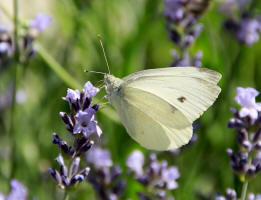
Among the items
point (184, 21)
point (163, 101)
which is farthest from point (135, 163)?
point (184, 21)

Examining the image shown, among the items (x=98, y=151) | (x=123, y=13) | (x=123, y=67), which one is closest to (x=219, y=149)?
(x=123, y=67)

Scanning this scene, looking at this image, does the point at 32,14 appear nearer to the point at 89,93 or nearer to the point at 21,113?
the point at 21,113

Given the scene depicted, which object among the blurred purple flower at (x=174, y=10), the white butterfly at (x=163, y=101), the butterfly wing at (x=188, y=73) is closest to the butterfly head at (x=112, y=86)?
the white butterfly at (x=163, y=101)

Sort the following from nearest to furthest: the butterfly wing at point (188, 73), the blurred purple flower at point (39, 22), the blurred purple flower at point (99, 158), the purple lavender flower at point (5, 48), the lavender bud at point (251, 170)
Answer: the lavender bud at point (251, 170), the butterfly wing at point (188, 73), the blurred purple flower at point (99, 158), the purple lavender flower at point (5, 48), the blurred purple flower at point (39, 22)

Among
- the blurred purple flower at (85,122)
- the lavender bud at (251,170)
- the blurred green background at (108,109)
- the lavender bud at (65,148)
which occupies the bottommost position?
the blurred green background at (108,109)

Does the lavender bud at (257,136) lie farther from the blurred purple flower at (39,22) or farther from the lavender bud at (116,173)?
the blurred purple flower at (39,22)
